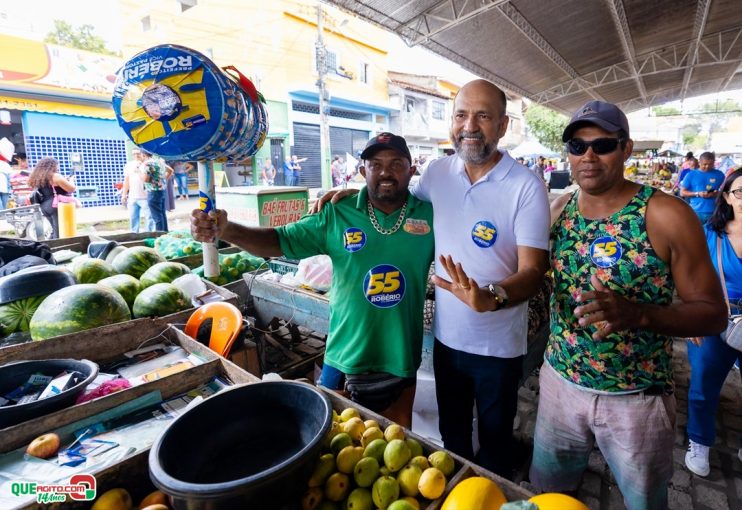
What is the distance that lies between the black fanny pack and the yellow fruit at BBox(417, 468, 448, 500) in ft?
3.03

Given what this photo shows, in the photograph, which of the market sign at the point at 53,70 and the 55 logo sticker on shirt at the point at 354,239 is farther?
the market sign at the point at 53,70

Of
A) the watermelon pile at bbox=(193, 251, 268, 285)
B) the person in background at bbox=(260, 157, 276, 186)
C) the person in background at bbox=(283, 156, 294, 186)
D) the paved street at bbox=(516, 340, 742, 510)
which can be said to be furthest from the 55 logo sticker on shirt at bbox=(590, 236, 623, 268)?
the person in background at bbox=(283, 156, 294, 186)

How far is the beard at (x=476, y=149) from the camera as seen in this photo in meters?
2.06

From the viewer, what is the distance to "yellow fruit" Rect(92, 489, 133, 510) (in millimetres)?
1193

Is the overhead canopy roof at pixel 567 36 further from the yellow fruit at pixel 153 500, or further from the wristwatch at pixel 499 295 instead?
the yellow fruit at pixel 153 500

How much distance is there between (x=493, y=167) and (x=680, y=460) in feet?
8.83

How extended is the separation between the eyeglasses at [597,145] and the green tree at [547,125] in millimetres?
36087

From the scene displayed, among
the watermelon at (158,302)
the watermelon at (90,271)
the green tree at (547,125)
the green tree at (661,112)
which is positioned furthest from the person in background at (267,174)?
the green tree at (661,112)

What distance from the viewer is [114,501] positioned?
1208 mm

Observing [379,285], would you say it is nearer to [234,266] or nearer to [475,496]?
[475,496]

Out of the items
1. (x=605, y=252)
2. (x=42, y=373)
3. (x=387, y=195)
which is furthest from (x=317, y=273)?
(x=605, y=252)

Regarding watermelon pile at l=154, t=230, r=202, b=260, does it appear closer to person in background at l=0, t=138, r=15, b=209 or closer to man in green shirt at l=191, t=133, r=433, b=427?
man in green shirt at l=191, t=133, r=433, b=427

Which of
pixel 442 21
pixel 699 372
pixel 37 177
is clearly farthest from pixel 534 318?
pixel 37 177

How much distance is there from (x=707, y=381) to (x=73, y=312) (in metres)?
4.01
